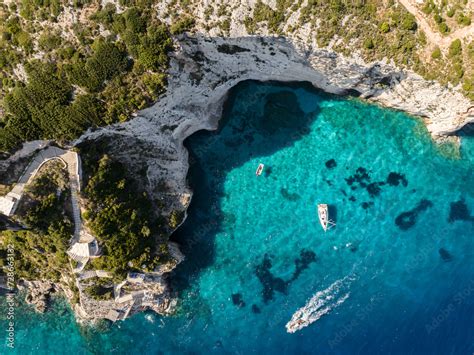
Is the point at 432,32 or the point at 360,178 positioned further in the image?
the point at 360,178

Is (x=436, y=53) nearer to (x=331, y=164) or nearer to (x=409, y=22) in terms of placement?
(x=409, y=22)

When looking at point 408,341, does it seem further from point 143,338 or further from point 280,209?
point 143,338

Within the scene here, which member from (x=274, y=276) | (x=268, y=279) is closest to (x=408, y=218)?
Result: (x=274, y=276)

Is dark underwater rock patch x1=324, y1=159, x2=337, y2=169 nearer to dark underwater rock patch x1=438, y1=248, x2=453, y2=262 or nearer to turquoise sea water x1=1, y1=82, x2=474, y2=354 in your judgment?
turquoise sea water x1=1, y1=82, x2=474, y2=354

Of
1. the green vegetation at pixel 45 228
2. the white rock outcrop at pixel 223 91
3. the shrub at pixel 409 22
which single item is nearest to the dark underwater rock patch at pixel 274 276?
the white rock outcrop at pixel 223 91

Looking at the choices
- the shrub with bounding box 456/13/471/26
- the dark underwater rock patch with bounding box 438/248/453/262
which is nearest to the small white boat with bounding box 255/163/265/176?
the dark underwater rock patch with bounding box 438/248/453/262

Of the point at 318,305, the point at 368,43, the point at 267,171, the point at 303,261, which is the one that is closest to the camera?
the point at 368,43

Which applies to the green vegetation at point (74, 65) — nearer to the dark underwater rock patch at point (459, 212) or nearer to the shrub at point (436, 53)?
the shrub at point (436, 53)

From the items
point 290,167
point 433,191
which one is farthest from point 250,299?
point 433,191
